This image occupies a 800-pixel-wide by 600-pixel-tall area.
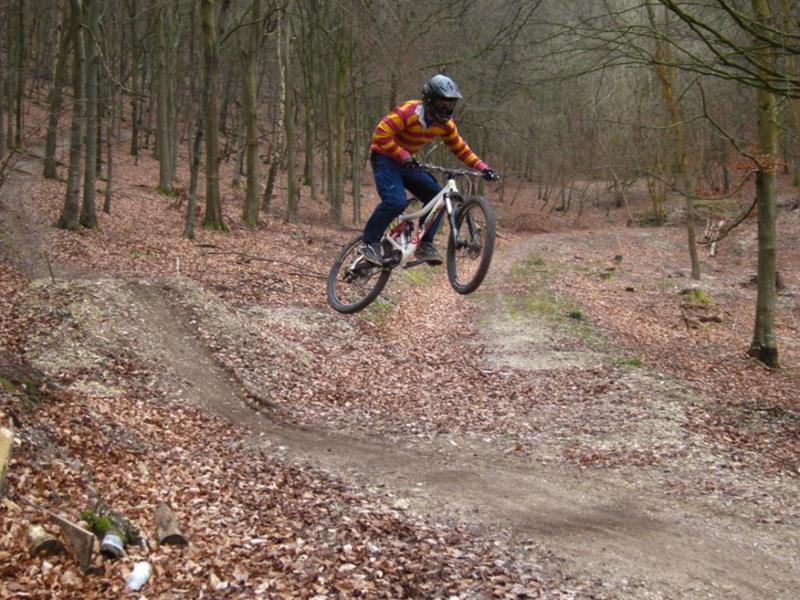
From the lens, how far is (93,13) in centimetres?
1622

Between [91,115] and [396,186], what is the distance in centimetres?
983

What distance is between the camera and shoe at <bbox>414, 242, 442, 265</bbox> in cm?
832

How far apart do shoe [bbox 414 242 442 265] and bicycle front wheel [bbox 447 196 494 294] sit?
0.53 feet

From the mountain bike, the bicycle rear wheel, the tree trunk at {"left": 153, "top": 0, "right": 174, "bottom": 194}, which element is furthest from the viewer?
the tree trunk at {"left": 153, "top": 0, "right": 174, "bottom": 194}

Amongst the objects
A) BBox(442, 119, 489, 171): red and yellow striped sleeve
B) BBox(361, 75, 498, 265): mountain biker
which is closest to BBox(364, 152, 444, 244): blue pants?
BBox(361, 75, 498, 265): mountain biker

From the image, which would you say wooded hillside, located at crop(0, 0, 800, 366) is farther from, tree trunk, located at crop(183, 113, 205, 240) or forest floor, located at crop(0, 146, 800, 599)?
forest floor, located at crop(0, 146, 800, 599)

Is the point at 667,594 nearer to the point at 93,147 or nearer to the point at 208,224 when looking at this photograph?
the point at 93,147

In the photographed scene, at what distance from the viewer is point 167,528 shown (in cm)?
584

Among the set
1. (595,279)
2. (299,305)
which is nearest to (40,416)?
(299,305)

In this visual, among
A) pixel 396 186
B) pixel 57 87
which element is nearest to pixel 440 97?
pixel 396 186

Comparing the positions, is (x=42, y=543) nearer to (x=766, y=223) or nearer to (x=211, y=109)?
(x=766, y=223)

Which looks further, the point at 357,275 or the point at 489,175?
the point at 357,275

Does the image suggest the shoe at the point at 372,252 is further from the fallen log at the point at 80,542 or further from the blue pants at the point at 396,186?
the fallen log at the point at 80,542

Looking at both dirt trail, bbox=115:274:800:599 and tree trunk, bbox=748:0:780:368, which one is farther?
tree trunk, bbox=748:0:780:368
